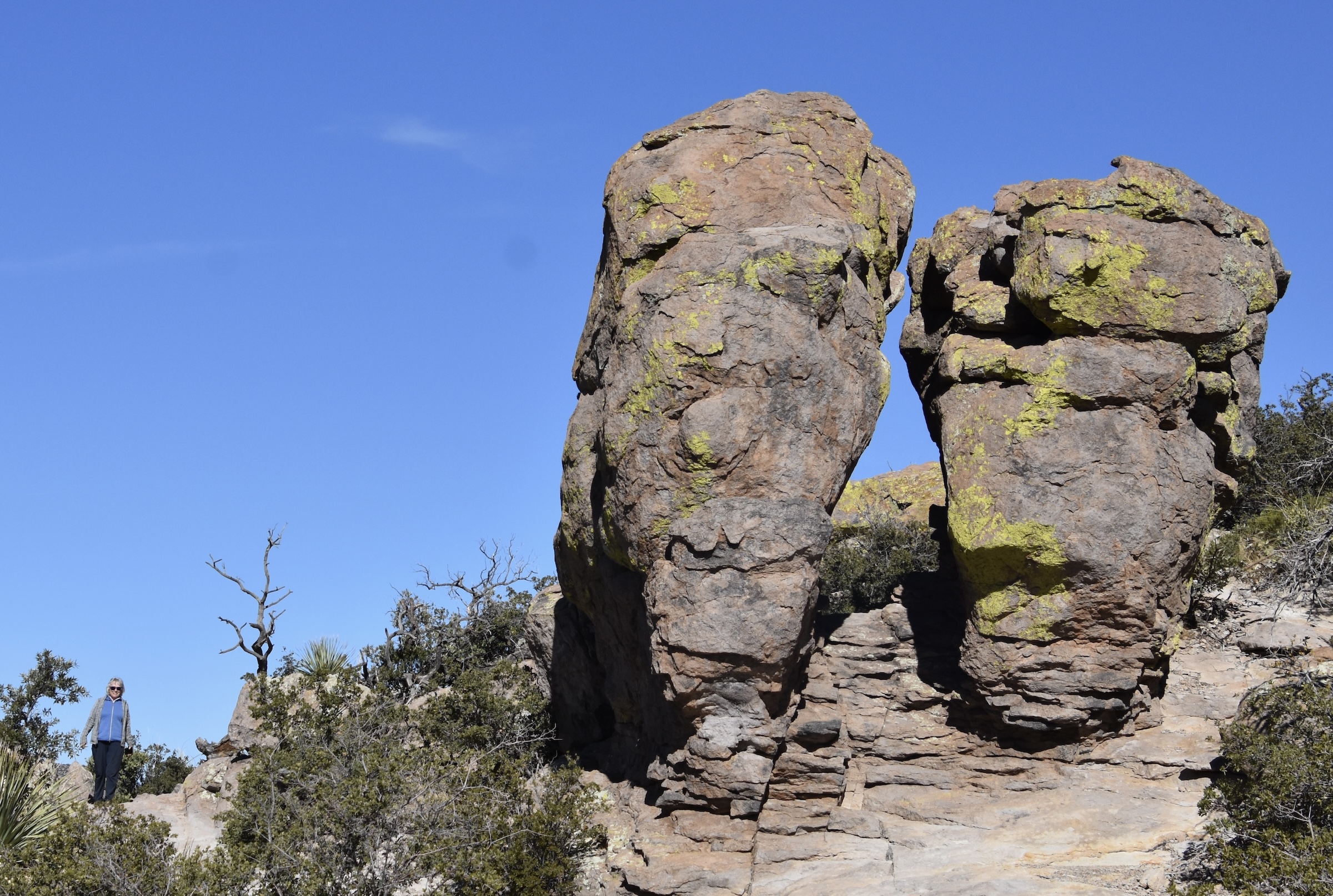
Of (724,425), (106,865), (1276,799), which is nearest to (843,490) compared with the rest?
(724,425)

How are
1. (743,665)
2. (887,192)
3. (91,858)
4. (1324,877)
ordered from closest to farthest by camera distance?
1. (1324,877)
2. (91,858)
3. (743,665)
4. (887,192)

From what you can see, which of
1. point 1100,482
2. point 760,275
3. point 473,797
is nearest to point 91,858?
point 473,797

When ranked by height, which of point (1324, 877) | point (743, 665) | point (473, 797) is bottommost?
point (1324, 877)

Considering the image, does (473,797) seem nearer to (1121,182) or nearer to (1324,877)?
(1324,877)

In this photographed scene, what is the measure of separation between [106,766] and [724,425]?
8.96 metres

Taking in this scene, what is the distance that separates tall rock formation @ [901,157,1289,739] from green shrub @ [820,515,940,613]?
16.8ft

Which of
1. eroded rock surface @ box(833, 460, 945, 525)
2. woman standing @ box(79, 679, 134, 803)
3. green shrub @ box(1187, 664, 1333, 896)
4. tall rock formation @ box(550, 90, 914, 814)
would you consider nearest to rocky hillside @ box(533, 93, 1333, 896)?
tall rock formation @ box(550, 90, 914, 814)

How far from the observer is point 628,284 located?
15.6 m

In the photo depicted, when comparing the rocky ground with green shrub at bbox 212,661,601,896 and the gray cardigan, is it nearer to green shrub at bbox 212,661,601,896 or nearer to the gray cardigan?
green shrub at bbox 212,661,601,896

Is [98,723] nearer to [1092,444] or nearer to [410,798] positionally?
[410,798]

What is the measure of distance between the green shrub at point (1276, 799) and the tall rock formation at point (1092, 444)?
4.87 feet

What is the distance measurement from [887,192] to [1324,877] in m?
8.82

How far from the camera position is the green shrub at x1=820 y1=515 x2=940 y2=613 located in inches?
829

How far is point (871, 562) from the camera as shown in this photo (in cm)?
2175
